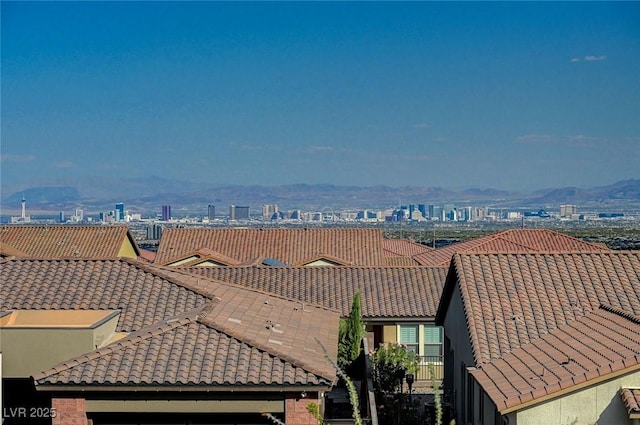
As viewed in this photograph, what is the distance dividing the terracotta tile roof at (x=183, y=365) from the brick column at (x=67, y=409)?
40 cm

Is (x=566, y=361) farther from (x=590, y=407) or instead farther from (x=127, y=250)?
(x=127, y=250)

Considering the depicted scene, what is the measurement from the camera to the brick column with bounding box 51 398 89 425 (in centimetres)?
1289

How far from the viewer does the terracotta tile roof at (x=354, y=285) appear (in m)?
30.2

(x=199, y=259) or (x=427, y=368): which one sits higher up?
(x=199, y=259)

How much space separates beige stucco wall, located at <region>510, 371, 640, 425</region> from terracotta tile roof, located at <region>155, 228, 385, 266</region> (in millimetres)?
34065

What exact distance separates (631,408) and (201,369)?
20.2 feet

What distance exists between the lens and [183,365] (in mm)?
12969

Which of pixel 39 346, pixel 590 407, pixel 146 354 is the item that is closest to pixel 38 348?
pixel 39 346

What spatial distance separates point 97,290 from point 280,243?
108 feet

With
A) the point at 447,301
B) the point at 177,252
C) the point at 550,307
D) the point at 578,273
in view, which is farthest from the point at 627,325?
the point at 177,252

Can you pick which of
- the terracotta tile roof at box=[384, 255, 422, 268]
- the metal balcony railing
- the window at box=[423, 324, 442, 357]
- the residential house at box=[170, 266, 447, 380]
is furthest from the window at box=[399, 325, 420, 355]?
the terracotta tile roof at box=[384, 255, 422, 268]

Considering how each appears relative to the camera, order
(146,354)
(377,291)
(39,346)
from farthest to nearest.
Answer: (377,291) < (39,346) < (146,354)

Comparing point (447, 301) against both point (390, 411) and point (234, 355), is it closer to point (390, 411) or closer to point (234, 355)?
point (390, 411)

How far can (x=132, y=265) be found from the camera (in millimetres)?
17766
